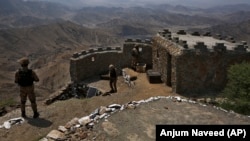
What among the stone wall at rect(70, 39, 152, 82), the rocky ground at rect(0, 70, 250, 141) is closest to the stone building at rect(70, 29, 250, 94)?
the stone wall at rect(70, 39, 152, 82)

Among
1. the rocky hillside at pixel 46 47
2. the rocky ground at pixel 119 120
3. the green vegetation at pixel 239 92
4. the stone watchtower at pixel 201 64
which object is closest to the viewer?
the rocky ground at pixel 119 120

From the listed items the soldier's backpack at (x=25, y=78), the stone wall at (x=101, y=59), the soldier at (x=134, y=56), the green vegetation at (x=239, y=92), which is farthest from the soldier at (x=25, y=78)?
the soldier at (x=134, y=56)

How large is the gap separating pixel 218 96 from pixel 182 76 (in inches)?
83.4

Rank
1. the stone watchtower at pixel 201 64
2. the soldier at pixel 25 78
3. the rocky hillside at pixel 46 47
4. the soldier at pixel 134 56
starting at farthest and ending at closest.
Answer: the rocky hillside at pixel 46 47 → the soldier at pixel 134 56 → the stone watchtower at pixel 201 64 → the soldier at pixel 25 78

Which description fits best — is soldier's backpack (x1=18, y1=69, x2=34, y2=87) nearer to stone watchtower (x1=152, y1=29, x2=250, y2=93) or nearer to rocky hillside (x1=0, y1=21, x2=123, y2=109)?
stone watchtower (x1=152, y1=29, x2=250, y2=93)

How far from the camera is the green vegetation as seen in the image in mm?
15211

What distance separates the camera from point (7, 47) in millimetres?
112438

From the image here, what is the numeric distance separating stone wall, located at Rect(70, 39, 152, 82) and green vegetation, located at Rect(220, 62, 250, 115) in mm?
10407

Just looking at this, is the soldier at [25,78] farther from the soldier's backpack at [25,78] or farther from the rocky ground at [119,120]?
the rocky ground at [119,120]

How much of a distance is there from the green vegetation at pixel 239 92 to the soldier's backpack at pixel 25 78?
776 centimetres

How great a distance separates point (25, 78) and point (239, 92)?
8886 mm

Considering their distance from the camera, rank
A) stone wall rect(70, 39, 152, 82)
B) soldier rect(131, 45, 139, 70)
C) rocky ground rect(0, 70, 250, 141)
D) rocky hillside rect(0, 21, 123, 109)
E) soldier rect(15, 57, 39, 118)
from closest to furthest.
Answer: rocky ground rect(0, 70, 250, 141), soldier rect(15, 57, 39, 118), stone wall rect(70, 39, 152, 82), soldier rect(131, 45, 139, 70), rocky hillside rect(0, 21, 123, 109)

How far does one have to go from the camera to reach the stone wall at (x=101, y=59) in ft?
84.6

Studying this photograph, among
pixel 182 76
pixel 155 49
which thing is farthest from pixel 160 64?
pixel 182 76
